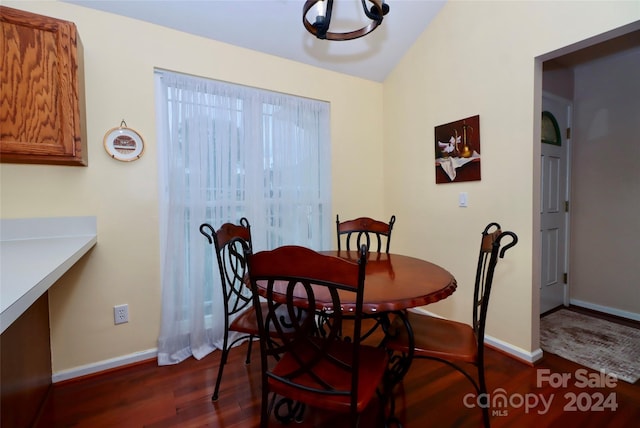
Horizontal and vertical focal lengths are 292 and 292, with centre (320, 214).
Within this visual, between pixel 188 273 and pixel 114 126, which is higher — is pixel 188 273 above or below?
below

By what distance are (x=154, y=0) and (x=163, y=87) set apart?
529 mm

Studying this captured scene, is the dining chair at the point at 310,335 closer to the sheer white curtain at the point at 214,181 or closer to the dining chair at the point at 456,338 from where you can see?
the dining chair at the point at 456,338

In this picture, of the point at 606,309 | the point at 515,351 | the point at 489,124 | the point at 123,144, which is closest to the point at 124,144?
the point at 123,144

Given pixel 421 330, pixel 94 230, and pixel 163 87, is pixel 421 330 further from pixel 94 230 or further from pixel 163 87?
pixel 163 87

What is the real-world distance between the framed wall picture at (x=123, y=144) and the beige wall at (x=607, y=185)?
4006mm

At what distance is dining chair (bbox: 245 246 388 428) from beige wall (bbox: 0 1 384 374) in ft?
4.34

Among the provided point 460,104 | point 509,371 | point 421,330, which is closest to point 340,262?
point 421,330

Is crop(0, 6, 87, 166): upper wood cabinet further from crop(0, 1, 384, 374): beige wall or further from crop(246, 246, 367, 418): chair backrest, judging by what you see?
crop(246, 246, 367, 418): chair backrest

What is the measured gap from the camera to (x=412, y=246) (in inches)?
114

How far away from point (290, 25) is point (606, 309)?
3.90 m

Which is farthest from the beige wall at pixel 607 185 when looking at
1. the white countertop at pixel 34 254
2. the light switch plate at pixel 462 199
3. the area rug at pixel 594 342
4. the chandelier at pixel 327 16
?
the white countertop at pixel 34 254

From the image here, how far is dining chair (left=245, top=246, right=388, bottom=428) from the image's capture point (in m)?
0.95

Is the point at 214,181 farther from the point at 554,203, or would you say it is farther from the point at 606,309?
the point at 606,309

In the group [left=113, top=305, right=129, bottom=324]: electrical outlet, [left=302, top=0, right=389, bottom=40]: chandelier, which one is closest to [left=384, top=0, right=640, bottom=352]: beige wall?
[left=302, top=0, right=389, bottom=40]: chandelier
